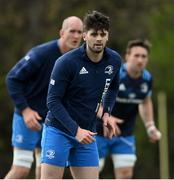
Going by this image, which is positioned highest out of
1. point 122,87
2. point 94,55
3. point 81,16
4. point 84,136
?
point 81,16

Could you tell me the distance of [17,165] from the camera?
1022 centimetres

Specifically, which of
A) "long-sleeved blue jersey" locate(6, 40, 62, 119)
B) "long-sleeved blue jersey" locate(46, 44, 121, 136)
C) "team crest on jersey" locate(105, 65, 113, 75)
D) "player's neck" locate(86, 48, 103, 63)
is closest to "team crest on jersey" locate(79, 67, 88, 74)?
"long-sleeved blue jersey" locate(46, 44, 121, 136)

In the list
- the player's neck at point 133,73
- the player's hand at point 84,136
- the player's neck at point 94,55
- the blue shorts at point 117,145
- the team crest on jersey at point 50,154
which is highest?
the player's neck at point 94,55

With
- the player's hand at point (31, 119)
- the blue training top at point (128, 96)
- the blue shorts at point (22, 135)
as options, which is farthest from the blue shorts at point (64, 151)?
the blue training top at point (128, 96)

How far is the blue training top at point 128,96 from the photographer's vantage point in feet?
36.9

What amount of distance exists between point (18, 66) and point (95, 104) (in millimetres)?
2225

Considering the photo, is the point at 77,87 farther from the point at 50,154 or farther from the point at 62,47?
the point at 62,47

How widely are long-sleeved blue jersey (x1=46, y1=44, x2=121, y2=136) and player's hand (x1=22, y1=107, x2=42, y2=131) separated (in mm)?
1730

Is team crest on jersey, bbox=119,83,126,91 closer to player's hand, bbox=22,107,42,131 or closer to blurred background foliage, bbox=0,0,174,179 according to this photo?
player's hand, bbox=22,107,42,131

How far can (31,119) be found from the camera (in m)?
9.74

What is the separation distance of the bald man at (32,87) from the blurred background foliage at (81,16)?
51.7ft

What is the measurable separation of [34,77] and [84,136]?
2.51 m

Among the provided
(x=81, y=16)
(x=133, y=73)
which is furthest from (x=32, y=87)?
(x=81, y=16)

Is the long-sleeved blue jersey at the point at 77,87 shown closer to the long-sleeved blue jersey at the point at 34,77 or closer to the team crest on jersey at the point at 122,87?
the long-sleeved blue jersey at the point at 34,77
